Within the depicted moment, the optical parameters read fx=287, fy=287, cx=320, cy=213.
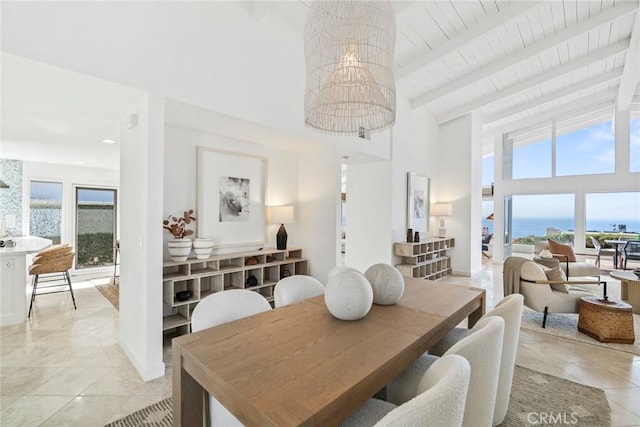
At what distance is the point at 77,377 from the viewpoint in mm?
2312

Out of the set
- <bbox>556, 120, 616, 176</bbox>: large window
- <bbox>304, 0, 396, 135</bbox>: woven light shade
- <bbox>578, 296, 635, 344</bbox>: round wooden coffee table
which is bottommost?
<bbox>578, 296, 635, 344</bbox>: round wooden coffee table

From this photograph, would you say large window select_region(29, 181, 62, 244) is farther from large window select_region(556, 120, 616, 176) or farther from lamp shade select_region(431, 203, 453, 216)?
large window select_region(556, 120, 616, 176)

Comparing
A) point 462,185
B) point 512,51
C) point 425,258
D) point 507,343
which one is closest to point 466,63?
point 512,51

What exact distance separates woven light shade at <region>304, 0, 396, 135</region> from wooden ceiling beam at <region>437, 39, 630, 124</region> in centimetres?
513

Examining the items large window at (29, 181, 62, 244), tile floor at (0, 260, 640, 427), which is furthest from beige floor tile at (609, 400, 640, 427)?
large window at (29, 181, 62, 244)

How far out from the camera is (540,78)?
529cm

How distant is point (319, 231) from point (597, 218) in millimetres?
7112

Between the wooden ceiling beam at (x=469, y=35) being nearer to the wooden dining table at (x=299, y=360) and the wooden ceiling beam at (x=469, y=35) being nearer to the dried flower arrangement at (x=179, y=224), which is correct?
the wooden dining table at (x=299, y=360)

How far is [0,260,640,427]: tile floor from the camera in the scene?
1.94 metres

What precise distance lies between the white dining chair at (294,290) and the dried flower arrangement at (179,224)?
4.67ft

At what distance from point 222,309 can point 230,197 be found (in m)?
2.09

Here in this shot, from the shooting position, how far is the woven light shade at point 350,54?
5.53ft

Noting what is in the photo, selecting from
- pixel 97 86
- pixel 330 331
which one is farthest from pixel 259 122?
pixel 330 331

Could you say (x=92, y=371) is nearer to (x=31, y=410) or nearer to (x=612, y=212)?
(x=31, y=410)
